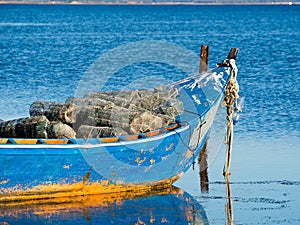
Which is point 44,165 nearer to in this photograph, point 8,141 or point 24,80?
point 8,141

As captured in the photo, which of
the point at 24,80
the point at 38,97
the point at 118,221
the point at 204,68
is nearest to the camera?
the point at 118,221

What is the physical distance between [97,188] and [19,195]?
1.29 m

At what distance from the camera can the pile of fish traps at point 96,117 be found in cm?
1442

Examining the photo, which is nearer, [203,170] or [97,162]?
[97,162]

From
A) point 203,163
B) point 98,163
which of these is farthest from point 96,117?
point 203,163

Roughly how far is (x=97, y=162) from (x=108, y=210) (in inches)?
30.9

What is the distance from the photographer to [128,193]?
14.8 m

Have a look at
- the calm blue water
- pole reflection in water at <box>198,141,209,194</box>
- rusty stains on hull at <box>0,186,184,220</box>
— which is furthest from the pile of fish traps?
the calm blue water

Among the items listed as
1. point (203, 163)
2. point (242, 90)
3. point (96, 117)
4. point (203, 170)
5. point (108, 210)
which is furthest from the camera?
point (242, 90)

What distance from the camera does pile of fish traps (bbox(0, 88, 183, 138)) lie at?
1442 centimetres

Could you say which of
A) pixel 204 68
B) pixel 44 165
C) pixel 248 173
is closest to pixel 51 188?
pixel 44 165

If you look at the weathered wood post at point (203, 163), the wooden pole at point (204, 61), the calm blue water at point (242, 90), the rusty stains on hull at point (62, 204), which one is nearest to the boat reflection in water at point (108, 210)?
the rusty stains on hull at point (62, 204)

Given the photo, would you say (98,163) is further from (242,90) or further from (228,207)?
(242,90)

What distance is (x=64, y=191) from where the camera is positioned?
14148 millimetres
